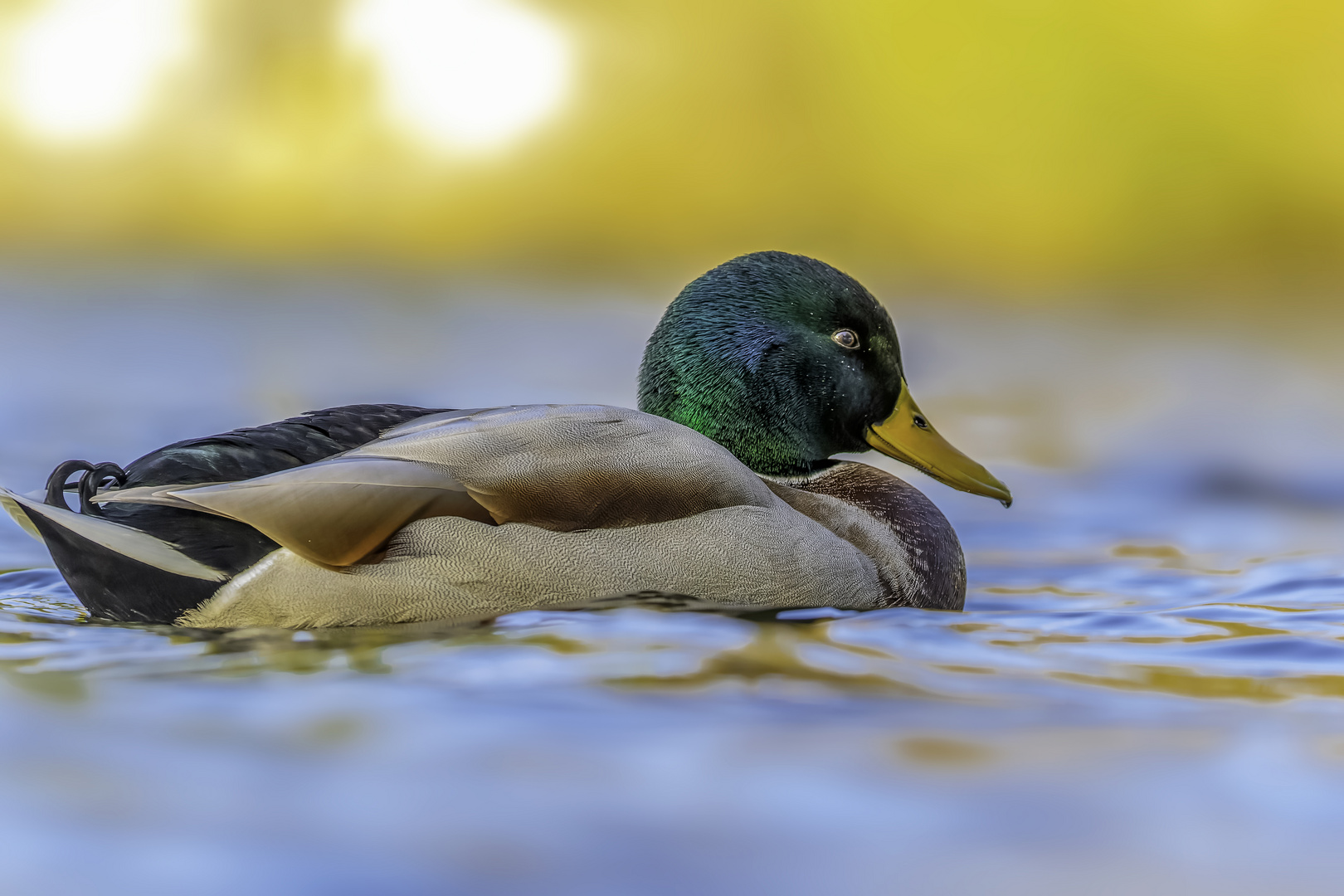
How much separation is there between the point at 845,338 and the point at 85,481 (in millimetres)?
2148

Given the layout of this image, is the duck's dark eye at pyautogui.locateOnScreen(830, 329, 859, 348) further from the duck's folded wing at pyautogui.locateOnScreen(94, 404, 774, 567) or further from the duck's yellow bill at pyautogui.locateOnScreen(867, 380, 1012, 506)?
the duck's folded wing at pyautogui.locateOnScreen(94, 404, 774, 567)

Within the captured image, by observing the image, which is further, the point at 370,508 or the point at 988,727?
the point at 370,508

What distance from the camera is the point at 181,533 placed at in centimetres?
325

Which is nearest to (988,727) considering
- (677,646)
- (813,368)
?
(677,646)

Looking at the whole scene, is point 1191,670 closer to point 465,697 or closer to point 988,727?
point 988,727

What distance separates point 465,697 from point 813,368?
179 centimetres

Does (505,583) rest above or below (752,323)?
below

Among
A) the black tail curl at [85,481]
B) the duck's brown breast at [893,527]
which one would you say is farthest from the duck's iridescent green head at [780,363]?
the black tail curl at [85,481]

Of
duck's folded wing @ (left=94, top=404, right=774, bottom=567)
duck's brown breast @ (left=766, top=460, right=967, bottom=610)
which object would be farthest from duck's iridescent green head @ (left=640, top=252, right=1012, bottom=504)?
duck's folded wing @ (left=94, top=404, right=774, bottom=567)

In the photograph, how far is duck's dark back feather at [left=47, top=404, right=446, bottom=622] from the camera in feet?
10.6

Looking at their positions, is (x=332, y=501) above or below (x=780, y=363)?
below

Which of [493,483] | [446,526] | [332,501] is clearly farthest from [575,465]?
[332,501]

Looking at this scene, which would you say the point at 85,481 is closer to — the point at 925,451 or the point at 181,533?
the point at 181,533

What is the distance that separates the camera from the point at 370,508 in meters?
3.25
